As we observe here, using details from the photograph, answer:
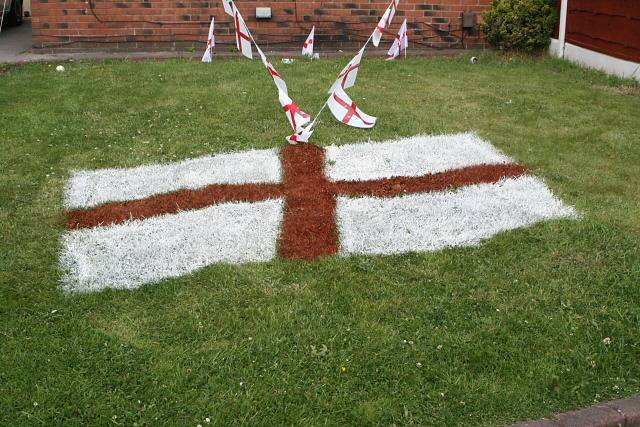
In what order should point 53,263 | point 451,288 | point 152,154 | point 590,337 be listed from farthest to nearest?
point 152,154, point 53,263, point 451,288, point 590,337

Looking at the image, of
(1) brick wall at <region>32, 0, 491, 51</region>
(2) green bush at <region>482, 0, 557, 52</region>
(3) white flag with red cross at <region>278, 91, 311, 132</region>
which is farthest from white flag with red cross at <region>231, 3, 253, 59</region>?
(2) green bush at <region>482, 0, 557, 52</region>

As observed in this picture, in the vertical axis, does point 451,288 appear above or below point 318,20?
below

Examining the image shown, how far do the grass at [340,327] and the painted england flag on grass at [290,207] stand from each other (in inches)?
6.4

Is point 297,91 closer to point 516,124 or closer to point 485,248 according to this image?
point 516,124

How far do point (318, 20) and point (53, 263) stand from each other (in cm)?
792

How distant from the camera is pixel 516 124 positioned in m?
6.68

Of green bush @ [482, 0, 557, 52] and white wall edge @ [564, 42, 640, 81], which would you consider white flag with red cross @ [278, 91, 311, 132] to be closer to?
white wall edge @ [564, 42, 640, 81]

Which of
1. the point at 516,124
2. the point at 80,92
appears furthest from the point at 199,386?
the point at 80,92

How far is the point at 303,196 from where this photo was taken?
5.04m

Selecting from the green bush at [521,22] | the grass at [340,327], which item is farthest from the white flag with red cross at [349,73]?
the green bush at [521,22]

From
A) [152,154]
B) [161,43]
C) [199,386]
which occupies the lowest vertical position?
[199,386]

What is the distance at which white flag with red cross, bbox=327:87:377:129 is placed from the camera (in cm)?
641

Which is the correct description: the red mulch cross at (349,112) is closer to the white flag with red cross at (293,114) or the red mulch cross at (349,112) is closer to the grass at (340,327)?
the white flag with red cross at (293,114)

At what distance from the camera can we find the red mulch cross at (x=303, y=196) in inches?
174
